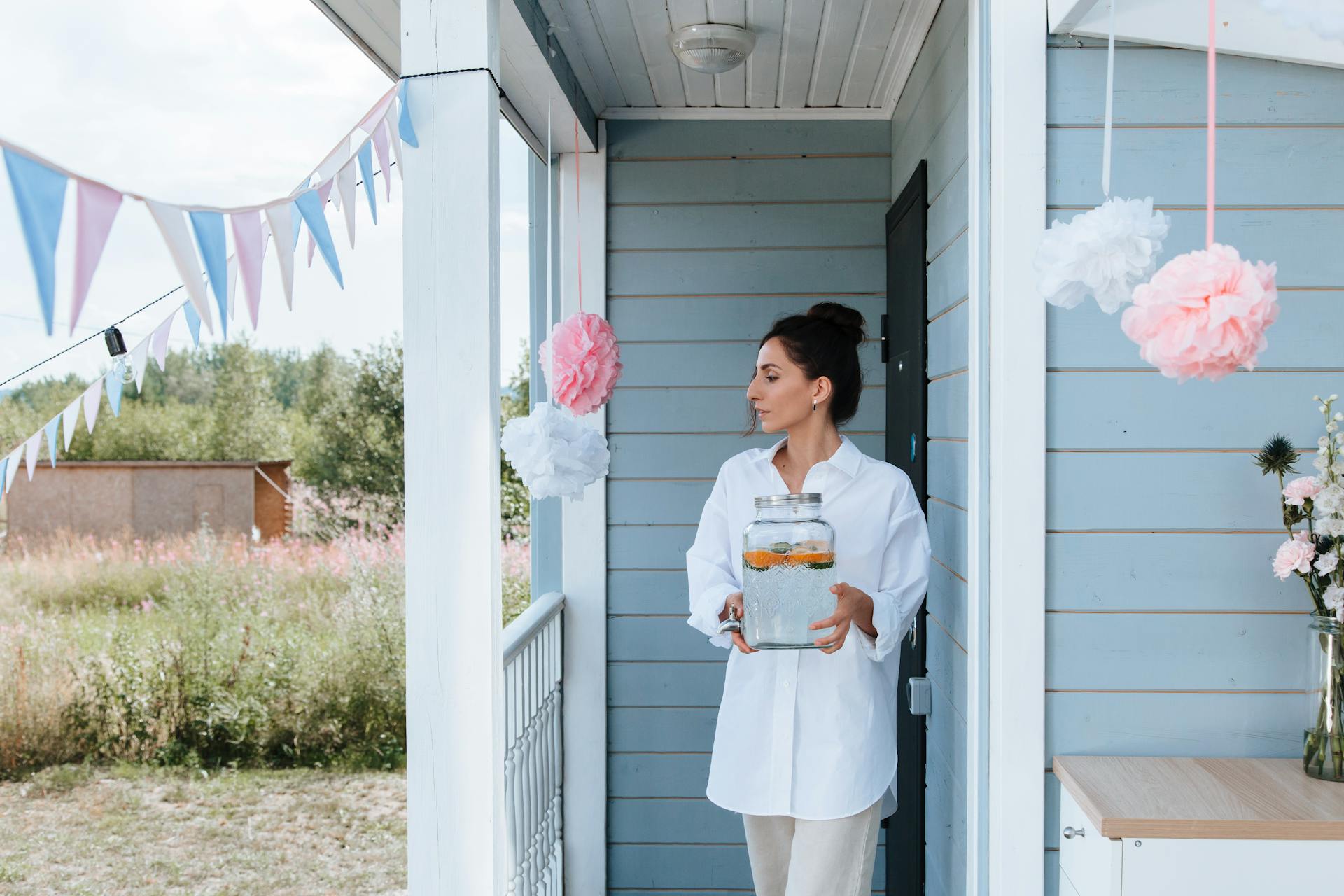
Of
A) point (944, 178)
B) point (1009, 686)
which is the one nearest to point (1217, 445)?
point (1009, 686)

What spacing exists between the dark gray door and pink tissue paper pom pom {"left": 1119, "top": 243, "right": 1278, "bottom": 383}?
1281mm

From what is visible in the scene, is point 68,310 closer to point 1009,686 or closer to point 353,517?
point 1009,686

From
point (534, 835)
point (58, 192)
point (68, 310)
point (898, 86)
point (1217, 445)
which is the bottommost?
point (534, 835)

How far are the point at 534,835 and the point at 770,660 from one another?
1130 millimetres

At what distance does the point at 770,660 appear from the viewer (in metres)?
1.94

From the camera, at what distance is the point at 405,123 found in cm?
152

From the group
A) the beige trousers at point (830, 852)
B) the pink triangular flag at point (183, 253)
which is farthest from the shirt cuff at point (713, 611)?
the pink triangular flag at point (183, 253)

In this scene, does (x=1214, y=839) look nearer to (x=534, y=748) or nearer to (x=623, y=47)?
(x=534, y=748)

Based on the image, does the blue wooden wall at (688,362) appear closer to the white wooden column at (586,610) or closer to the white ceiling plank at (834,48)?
the white wooden column at (586,610)

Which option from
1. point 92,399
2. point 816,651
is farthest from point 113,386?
point 816,651

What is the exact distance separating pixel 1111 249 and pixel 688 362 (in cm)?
209

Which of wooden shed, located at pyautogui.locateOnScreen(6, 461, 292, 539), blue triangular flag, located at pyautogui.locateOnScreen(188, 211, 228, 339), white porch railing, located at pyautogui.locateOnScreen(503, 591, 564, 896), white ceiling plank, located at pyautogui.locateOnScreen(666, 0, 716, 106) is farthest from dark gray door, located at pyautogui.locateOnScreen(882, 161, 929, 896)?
wooden shed, located at pyautogui.locateOnScreen(6, 461, 292, 539)

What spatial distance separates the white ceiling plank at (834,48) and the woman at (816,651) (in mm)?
786

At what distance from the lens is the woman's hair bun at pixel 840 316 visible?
2033 mm
